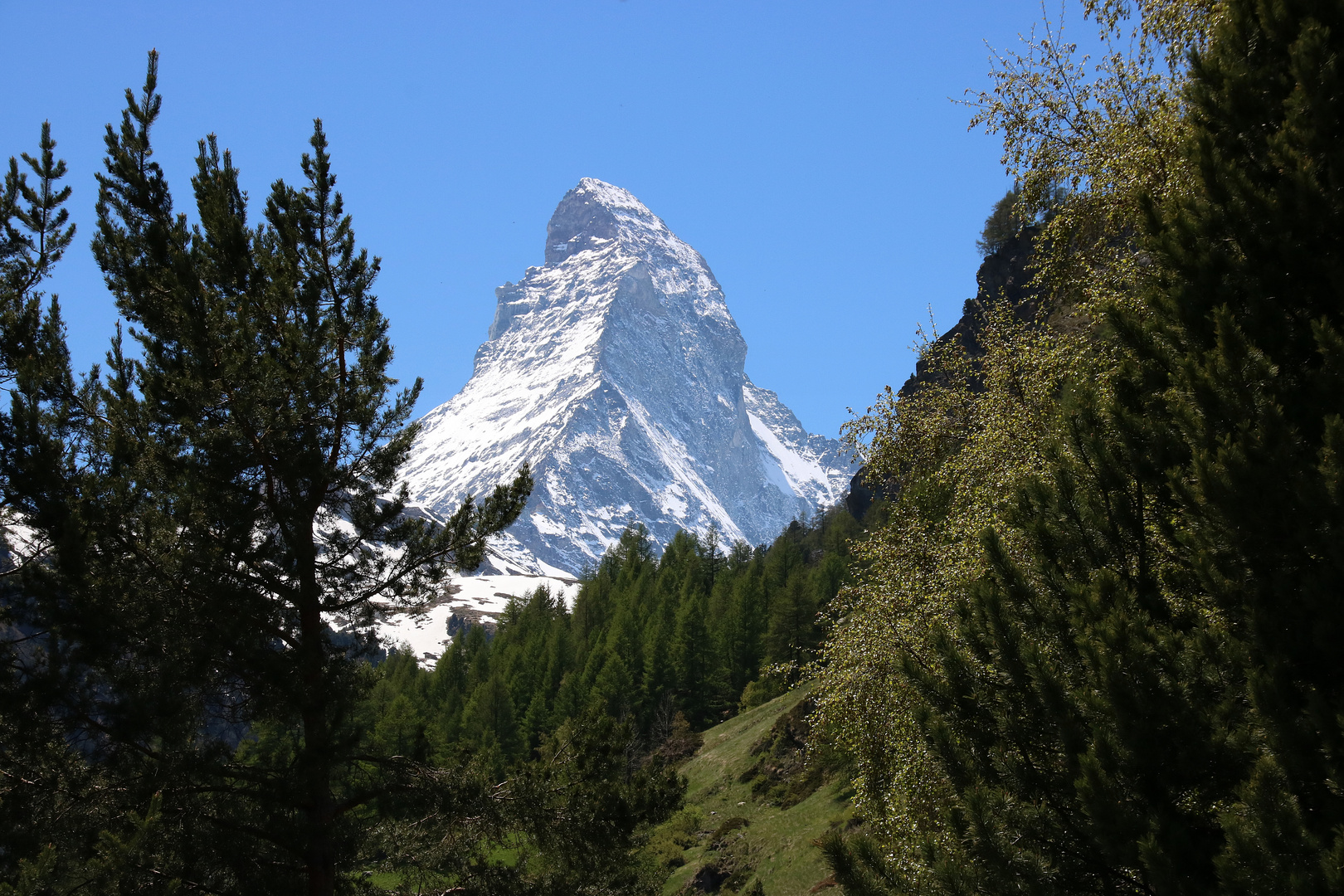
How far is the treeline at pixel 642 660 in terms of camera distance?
62.0 m

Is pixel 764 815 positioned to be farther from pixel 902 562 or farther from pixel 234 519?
pixel 234 519

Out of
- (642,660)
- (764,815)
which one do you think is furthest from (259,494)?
(642,660)

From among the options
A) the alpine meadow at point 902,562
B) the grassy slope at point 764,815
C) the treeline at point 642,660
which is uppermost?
the treeline at point 642,660

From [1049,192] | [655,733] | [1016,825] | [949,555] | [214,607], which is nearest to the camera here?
[1016,825]

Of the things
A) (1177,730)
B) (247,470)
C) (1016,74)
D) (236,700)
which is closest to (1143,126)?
(1016,74)

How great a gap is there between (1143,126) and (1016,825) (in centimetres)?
889

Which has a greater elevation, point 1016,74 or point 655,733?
point 1016,74

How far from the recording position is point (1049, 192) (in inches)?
524

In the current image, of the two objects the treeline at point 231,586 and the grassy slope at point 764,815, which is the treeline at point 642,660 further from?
the treeline at point 231,586

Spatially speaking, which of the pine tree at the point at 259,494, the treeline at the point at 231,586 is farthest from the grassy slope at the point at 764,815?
the pine tree at the point at 259,494

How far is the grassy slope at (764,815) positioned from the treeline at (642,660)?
677 cm

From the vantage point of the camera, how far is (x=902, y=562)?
1410cm

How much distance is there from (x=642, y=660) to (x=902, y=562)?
56.3 meters

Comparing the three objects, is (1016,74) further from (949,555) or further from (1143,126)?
(949,555)
